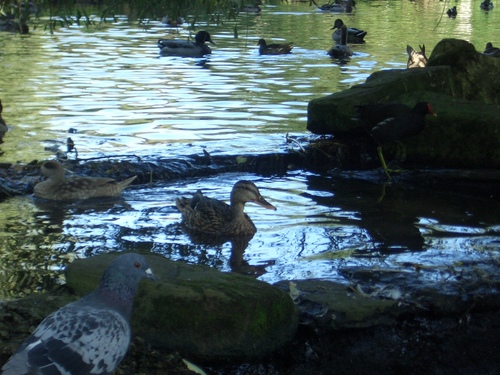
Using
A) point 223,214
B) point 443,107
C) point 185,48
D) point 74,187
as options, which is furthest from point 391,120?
point 185,48

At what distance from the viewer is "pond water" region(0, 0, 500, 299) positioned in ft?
28.8

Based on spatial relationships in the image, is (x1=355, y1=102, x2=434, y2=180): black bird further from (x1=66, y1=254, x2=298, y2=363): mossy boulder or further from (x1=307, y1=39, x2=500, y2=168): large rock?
(x1=66, y1=254, x2=298, y2=363): mossy boulder

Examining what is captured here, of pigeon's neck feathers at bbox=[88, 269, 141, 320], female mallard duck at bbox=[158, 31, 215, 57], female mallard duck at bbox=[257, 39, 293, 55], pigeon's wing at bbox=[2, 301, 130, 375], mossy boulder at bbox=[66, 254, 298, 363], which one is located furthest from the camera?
female mallard duck at bbox=[158, 31, 215, 57]

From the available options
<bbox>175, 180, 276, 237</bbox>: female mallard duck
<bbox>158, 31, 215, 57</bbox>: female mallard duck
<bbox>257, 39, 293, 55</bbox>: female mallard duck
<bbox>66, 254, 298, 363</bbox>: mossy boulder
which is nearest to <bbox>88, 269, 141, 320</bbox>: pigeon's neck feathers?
<bbox>66, 254, 298, 363</bbox>: mossy boulder

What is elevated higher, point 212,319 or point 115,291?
point 115,291

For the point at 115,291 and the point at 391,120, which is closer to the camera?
the point at 115,291

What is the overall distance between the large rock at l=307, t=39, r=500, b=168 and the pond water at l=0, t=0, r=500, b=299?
914 millimetres

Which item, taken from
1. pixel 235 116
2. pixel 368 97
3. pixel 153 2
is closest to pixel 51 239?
pixel 153 2

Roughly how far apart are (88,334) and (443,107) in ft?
30.2

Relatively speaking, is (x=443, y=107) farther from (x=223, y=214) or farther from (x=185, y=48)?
(x=185, y=48)

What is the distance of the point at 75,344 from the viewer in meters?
4.60

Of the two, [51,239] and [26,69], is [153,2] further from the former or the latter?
[26,69]

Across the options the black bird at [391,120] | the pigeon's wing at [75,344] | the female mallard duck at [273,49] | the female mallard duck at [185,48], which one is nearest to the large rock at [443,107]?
the black bird at [391,120]

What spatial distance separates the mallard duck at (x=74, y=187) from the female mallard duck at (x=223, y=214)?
1.43 meters
